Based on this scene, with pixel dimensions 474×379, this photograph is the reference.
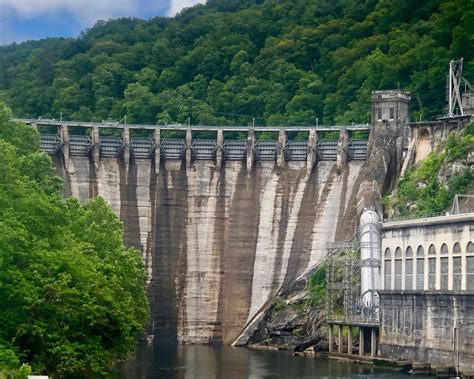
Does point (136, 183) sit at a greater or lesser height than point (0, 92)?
lesser

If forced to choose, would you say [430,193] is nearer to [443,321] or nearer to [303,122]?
[443,321]

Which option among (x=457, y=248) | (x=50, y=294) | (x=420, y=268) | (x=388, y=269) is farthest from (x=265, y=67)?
(x=50, y=294)

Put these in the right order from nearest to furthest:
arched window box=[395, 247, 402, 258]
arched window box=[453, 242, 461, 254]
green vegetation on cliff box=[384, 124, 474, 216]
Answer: arched window box=[453, 242, 461, 254]
arched window box=[395, 247, 402, 258]
green vegetation on cliff box=[384, 124, 474, 216]

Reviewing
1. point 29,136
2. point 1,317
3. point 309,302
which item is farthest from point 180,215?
point 1,317

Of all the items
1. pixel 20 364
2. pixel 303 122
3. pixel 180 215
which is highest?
pixel 303 122

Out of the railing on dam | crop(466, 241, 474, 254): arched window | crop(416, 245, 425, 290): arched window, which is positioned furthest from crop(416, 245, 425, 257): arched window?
the railing on dam

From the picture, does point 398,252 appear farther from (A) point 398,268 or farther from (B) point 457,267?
(B) point 457,267

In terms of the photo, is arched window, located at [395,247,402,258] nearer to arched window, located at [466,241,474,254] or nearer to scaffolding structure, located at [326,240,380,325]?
scaffolding structure, located at [326,240,380,325]

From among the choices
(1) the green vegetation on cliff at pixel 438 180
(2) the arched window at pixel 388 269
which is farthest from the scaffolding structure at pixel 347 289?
(1) the green vegetation on cliff at pixel 438 180
